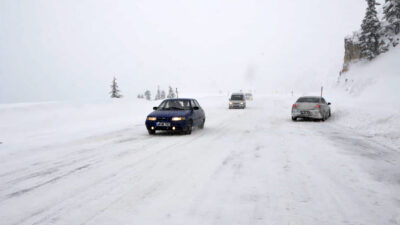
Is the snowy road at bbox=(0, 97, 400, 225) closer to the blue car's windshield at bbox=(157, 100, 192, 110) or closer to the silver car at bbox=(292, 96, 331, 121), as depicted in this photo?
the blue car's windshield at bbox=(157, 100, 192, 110)

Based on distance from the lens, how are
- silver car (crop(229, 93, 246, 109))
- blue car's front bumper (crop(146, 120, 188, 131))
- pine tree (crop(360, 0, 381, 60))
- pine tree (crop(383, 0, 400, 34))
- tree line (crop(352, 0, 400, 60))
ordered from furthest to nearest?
pine tree (crop(360, 0, 381, 60)) < tree line (crop(352, 0, 400, 60)) < pine tree (crop(383, 0, 400, 34)) < silver car (crop(229, 93, 246, 109)) < blue car's front bumper (crop(146, 120, 188, 131))

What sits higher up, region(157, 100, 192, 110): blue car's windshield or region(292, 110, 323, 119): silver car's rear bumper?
region(157, 100, 192, 110): blue car's windshield

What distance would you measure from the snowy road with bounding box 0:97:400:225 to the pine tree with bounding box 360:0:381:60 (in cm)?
4725

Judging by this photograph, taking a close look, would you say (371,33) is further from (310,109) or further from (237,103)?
(310,109)

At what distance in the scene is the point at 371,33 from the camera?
1850 inches

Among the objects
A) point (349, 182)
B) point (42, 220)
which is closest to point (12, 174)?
point (42, 220)

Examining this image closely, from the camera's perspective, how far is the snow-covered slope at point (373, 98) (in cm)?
1173

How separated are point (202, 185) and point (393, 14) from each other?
5582 centimetres

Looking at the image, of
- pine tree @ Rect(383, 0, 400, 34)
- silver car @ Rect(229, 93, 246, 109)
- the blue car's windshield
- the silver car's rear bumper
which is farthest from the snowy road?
pine tree @ Rect(383, 0, 400, 34)

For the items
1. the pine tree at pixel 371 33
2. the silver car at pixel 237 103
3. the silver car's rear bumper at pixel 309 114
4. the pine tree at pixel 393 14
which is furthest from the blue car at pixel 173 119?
the pine tree at pixel 393 14

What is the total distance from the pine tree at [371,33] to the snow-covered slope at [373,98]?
6.17ft

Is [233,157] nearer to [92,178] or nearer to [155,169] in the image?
[155,169]

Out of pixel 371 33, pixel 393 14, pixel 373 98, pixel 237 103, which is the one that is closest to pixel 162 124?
pixel 237 103

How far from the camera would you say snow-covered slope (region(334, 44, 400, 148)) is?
11728mm
